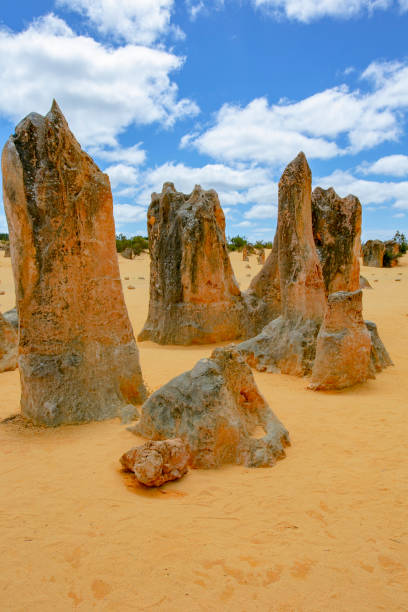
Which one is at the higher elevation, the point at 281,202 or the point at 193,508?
the point at 281,202

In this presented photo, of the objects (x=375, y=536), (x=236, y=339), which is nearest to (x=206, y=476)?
(x=375, y=536)

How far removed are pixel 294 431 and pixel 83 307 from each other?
2320 mm

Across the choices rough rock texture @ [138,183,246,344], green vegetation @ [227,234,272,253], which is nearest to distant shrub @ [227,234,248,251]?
green vegetation @ [227,234,272,253]

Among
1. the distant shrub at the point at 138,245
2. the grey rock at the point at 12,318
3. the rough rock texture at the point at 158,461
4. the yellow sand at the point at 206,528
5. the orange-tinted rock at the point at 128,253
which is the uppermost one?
the distant shrub at the point at 138,245

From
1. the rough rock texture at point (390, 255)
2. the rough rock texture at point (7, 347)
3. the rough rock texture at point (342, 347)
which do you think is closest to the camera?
the rough rock texture at point (342, 347)

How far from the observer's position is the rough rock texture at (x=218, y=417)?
3201mm

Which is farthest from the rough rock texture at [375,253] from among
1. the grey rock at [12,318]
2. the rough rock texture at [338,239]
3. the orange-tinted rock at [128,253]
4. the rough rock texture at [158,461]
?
the rough rock texture at [158,461]

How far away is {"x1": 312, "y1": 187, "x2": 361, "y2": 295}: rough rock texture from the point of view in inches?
303

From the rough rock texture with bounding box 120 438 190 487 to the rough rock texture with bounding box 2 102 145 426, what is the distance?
136 centimetres

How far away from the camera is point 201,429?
3.20 metres

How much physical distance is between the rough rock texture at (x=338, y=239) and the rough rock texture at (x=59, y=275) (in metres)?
4.56

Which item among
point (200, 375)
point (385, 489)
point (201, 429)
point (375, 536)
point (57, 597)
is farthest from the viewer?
point (200, 375)

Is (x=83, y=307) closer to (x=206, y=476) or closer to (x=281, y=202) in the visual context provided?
(x=206, y=476)

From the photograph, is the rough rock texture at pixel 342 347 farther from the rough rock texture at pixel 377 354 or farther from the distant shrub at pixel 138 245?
the distant shrub at pixel 138 245
